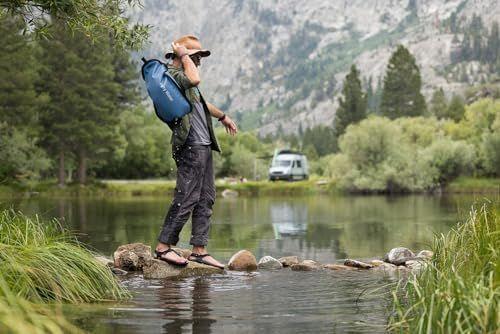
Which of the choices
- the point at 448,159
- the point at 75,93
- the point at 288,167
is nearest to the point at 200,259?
the point at 75,93

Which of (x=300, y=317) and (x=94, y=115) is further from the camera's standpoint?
(x=94, y=115)

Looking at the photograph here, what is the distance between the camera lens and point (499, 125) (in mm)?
69062

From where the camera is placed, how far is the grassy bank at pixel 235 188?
51.5 m

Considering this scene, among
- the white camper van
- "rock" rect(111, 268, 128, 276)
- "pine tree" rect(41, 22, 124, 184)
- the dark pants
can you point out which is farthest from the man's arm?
the white camper van

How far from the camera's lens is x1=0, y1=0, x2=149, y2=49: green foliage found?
7.51 metres

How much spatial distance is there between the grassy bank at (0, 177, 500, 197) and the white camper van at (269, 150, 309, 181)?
3.87m

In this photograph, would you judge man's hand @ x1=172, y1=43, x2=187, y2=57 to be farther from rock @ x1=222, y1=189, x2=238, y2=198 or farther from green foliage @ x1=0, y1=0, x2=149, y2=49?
rock @ x1=222, y1=189, x2=238, y2=198

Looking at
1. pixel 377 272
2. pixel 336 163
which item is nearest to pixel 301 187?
pixel 336 163

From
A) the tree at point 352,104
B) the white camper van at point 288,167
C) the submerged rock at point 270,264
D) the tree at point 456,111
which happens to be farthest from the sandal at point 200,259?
the tree at point 456,111

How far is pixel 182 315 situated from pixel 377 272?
388 cm

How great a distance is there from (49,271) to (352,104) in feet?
343

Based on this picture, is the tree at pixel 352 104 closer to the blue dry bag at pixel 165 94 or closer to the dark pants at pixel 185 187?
the dark pants at pixel 185 187

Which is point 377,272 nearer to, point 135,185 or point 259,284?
point 259,284

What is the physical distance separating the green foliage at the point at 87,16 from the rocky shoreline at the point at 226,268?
94.4 inches
